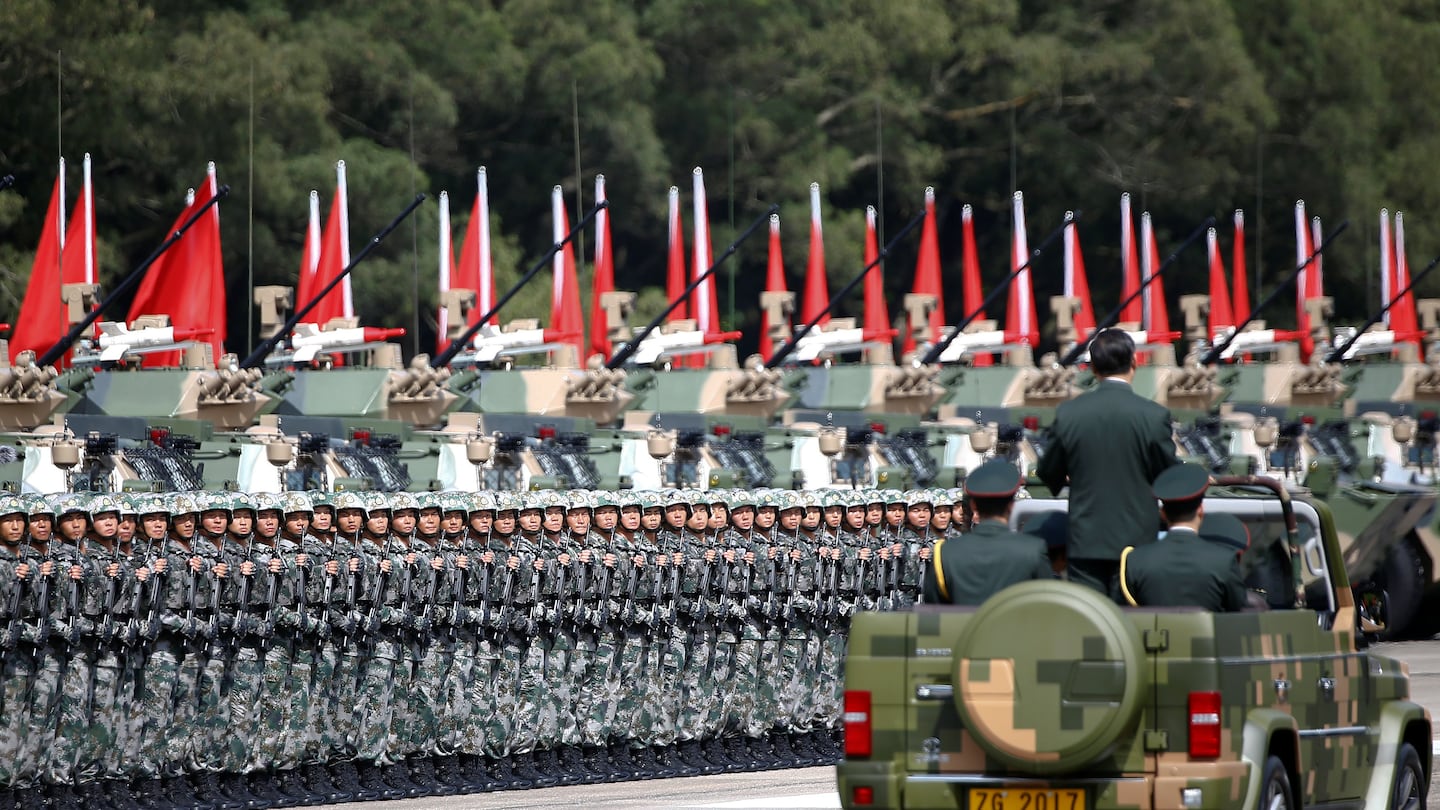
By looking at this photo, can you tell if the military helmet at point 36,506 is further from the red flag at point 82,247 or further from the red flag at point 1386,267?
the red flag at point 1386,267

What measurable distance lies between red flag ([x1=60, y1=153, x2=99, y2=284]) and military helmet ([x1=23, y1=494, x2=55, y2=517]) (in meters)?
15.3

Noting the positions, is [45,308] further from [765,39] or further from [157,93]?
[765,39]

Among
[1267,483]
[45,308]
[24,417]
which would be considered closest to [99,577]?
[1267,483]

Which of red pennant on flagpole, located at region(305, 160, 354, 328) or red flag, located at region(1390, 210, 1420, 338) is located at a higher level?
red flag, located at region(1390, 210, 1420, 338)

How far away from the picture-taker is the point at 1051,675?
6.66 metres

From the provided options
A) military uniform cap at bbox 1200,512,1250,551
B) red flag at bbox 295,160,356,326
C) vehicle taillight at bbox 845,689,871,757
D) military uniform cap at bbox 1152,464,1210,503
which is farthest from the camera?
red flag at bbox 295,160,356,326

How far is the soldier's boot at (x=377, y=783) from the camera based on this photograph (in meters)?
10.9

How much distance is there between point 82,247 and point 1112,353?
20.2 m

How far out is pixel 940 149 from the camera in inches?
1967

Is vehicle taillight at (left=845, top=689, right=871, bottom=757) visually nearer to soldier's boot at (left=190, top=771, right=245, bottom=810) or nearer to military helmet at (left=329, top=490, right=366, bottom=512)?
soldier's boot at (left=190, top=771, right=245, bottom=810)

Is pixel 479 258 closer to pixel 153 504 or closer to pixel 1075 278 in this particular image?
pixel 1075 278

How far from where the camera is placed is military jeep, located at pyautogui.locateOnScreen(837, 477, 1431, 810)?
21.9 ft

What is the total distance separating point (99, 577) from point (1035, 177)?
1658 inches

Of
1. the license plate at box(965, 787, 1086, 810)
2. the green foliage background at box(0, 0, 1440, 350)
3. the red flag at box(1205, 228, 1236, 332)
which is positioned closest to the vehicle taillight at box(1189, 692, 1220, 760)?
the license plate at box(965, 787, 1086, 810)
